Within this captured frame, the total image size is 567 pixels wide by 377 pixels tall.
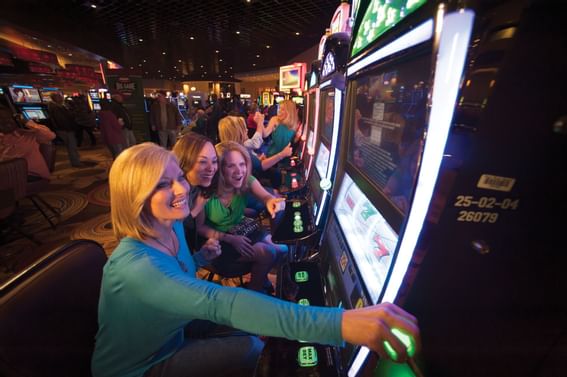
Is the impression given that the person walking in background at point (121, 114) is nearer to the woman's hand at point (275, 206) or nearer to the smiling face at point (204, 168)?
the smiling face at point (204, 168)

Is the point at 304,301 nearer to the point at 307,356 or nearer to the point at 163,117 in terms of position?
the point at 307,356

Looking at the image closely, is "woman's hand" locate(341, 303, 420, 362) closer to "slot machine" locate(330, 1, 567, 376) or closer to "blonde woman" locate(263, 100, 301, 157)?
"slot machine" locate(330, 1, 567, 376)

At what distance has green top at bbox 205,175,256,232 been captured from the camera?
1.88 meters

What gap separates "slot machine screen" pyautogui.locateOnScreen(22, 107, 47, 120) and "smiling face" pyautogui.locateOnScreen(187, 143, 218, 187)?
10870mm

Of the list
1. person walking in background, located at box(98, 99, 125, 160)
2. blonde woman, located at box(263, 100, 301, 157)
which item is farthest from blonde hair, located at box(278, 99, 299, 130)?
person walking in background, located at box(98, 99, 125, 160)

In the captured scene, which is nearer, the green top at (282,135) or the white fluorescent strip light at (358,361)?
the white fluorescent strip light at (358,361)

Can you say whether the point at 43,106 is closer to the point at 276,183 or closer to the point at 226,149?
the point at 276,183

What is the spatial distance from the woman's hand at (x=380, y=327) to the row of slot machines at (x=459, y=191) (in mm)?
44

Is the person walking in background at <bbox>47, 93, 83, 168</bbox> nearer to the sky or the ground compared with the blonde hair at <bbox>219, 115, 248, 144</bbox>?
nearer to the ground

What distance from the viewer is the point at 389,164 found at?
87 centimetres

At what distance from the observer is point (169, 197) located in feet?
3.35

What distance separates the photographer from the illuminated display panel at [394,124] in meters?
0.68

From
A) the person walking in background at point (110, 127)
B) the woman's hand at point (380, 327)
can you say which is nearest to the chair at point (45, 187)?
the person walking in background at point (110, 127)

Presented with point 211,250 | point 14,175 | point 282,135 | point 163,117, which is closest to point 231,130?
point 282,135
